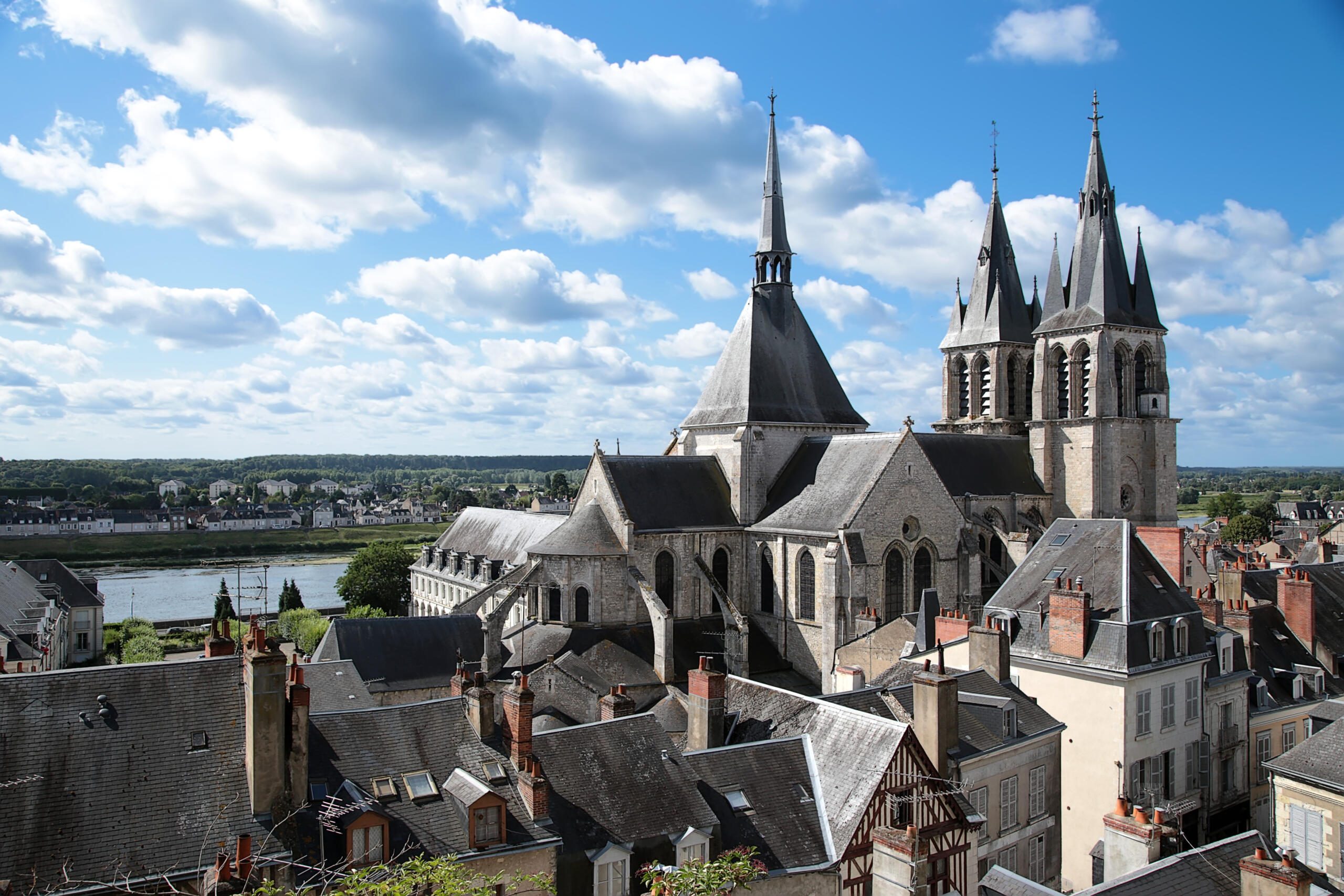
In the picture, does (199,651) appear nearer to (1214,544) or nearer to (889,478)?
(889,478)

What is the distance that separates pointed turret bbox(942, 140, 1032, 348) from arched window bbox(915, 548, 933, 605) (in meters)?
17.7

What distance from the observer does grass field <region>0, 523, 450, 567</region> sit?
105 metres

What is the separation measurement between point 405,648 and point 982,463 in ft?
79.4

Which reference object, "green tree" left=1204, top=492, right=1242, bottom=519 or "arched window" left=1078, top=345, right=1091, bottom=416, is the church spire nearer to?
"arched window" left=1078, top=345, right=1091, bottom=416

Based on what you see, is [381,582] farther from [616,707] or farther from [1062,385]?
[616,707]

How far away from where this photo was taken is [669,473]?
33188mm

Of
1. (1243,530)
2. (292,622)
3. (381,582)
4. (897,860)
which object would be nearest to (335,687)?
(897,860)

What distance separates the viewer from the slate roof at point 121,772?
11.3 metres

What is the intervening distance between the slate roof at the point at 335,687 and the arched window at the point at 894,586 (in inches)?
632

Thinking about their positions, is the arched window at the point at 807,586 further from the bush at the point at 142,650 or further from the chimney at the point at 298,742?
the bush at the point at 142,650

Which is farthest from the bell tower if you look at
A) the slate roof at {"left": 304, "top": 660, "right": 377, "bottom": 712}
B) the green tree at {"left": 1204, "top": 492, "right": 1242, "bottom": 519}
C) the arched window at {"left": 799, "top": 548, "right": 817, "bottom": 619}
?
the green tree at {"left": 1204, "top": 492, "right": 1242, "bottom": 519}

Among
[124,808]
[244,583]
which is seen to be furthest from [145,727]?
[244,583]

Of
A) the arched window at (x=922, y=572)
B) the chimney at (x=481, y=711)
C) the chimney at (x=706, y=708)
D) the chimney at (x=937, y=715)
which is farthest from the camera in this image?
the arched window at (x=922, y=572)

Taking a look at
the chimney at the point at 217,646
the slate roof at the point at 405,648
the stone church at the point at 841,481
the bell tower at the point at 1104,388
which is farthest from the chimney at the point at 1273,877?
the bell tower at the point at 1104,388
